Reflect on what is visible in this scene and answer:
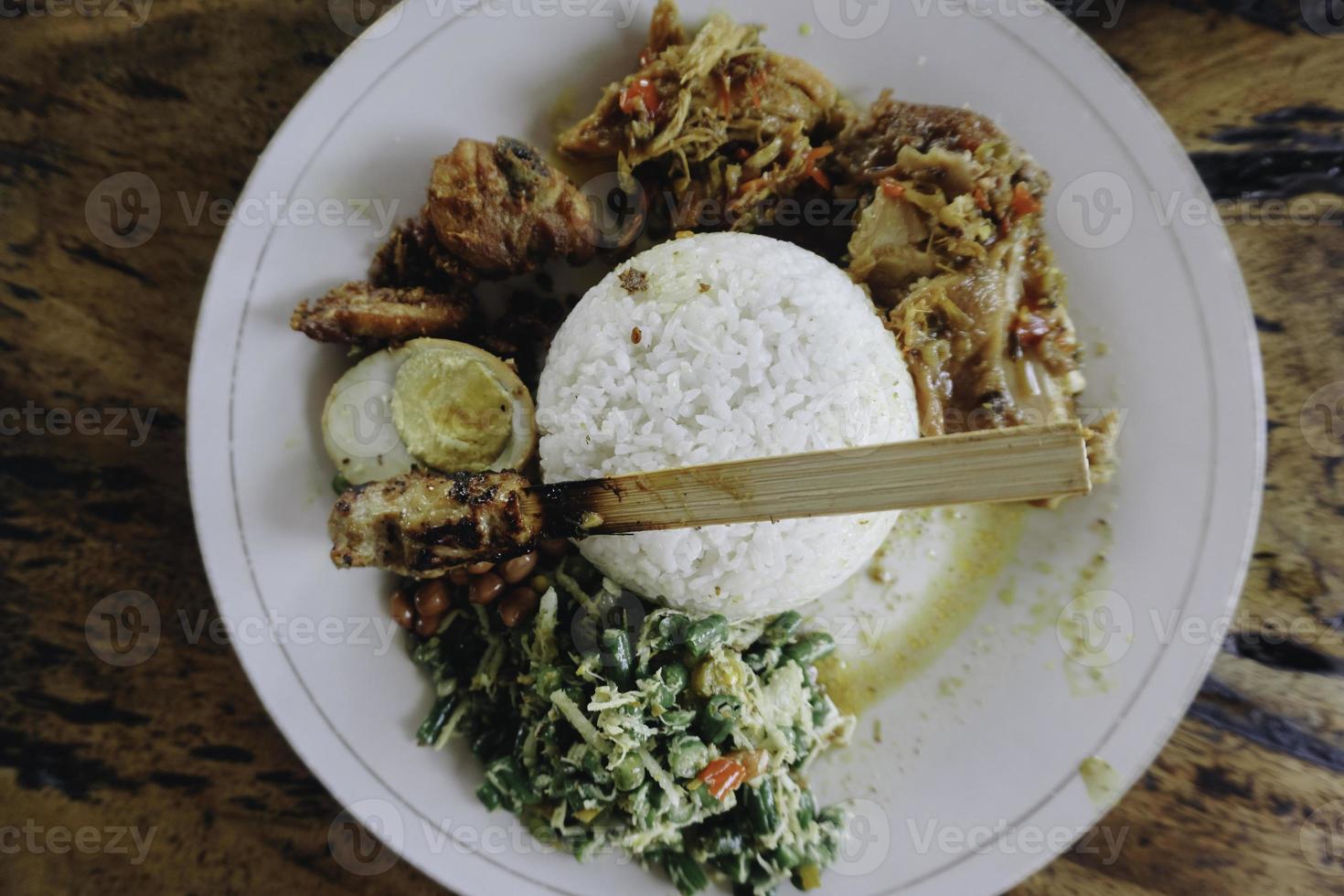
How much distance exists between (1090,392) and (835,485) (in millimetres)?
1648

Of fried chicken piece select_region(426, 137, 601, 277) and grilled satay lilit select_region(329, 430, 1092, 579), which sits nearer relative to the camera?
grilled satay lilit select_region(329, 430, 1092, 579)

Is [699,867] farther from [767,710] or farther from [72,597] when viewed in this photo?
[72,597]

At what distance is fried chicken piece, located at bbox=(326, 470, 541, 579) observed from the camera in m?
2.28

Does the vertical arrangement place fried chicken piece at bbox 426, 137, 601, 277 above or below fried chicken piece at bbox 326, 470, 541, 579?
above

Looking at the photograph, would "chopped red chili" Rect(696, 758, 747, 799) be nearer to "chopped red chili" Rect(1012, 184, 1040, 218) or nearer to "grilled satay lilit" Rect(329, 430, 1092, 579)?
"grilled satay lilit" Rect(329, 430, 1092, 579)

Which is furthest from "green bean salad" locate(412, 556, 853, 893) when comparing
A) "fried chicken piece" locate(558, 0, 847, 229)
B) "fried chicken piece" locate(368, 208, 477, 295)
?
"fried chicken piece" locate(558, 0, 847, 229)

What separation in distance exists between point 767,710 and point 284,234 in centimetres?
230

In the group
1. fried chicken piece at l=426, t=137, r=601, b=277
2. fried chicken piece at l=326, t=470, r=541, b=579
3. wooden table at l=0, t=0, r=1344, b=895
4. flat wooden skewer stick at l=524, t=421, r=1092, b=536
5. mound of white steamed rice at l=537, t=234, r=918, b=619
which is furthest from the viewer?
wooden table at l=0, t=0, r=1344, b=895

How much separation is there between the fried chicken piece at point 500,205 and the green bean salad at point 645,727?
3.75 feet

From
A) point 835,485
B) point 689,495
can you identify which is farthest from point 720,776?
point 835,485

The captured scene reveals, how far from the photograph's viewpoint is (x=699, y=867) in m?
2.79

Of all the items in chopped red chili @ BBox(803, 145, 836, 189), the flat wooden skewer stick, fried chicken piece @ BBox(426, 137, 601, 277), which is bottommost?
the flat wooden skewer stick

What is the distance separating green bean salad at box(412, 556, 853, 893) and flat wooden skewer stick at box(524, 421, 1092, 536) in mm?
608

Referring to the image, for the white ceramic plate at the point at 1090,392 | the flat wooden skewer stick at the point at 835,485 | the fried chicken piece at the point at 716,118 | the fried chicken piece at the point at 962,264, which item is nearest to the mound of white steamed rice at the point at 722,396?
the fried chicken piece at the point at 962,264
